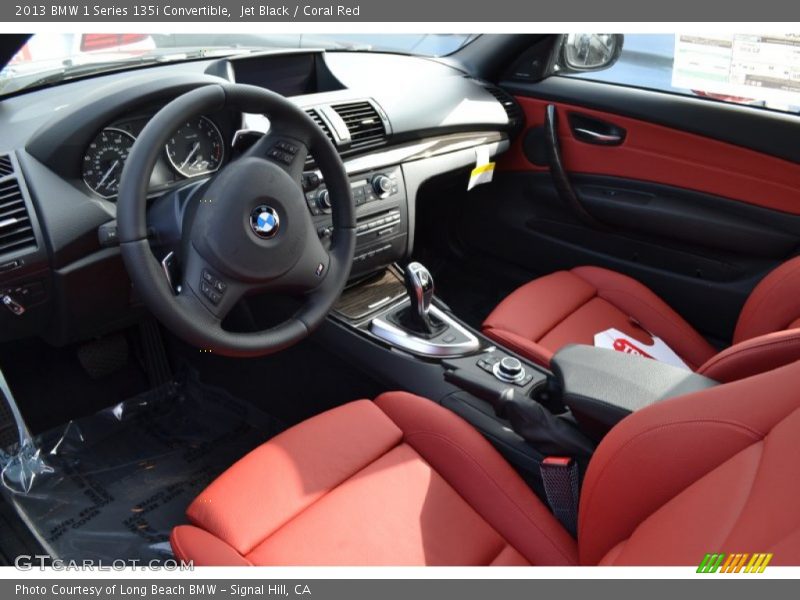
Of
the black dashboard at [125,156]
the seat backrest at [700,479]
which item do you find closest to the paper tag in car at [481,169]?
the black dashboard at [125,156]

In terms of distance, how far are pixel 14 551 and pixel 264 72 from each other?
136cm

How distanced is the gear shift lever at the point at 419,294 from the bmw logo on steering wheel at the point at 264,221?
0.51m

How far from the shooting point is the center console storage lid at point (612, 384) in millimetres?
1407

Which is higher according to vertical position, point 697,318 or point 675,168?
point 675,168

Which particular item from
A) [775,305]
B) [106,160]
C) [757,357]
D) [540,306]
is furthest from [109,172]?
[775,305]

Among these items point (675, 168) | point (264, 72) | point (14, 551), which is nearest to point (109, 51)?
point (264, 72)

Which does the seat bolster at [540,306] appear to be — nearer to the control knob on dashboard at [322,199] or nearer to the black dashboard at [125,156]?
the black dashboard at [125,156]

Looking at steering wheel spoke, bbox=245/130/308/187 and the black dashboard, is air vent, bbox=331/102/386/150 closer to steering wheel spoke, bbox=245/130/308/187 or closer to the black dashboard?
the black dashboard

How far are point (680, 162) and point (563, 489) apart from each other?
4.43 ft

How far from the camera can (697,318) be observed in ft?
7.88

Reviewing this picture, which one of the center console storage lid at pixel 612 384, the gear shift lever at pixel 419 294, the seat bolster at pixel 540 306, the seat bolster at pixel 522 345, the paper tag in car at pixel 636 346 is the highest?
the center console storage lid at pixel 612 384

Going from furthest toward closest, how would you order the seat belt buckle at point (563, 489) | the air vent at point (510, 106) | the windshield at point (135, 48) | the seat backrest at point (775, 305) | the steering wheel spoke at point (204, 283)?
the air vent at point (510, 106)
the seat backrest at point (775, 305)
the windshield at point (135, 48)
the steering wheel spoke at point (204, 283)
the seat belt buckle at point (563, 489)

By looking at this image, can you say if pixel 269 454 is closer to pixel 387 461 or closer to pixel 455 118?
pixel 387 461

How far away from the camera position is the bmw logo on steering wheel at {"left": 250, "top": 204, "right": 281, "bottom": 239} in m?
1.52
